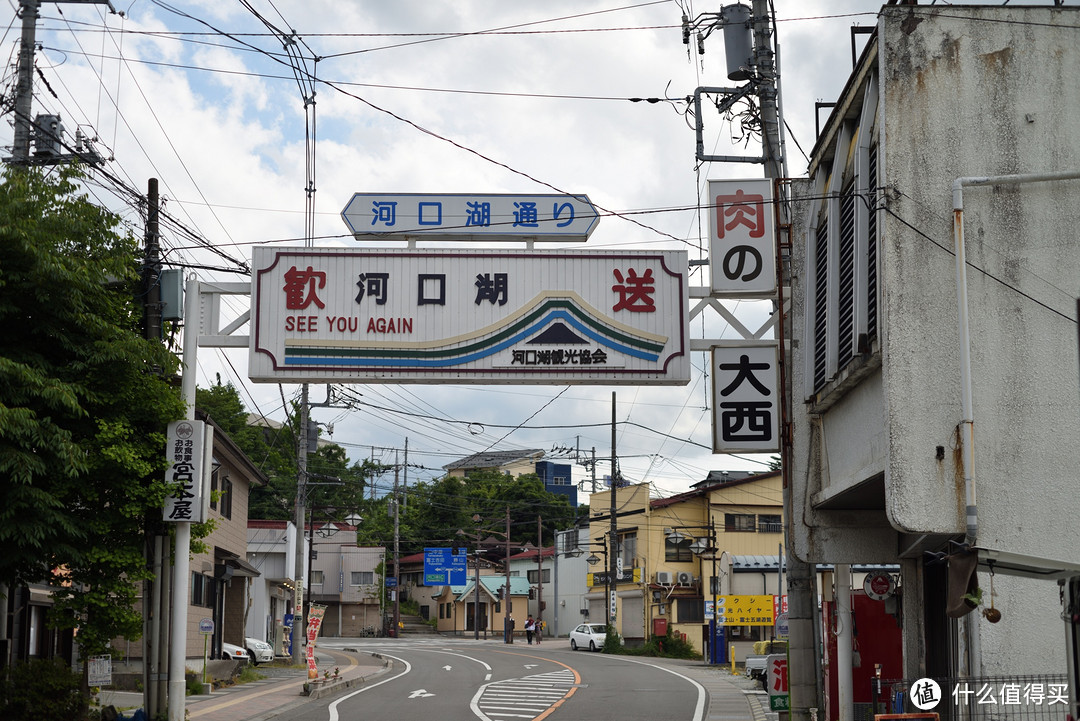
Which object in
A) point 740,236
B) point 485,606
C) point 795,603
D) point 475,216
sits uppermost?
point 475,216

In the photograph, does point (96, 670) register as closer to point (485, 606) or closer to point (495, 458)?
point (485, 606)

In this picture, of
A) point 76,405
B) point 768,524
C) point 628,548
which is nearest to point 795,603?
point 76,405

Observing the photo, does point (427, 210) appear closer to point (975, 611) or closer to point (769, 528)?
point (975, 611)

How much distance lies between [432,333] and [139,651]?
2013cm

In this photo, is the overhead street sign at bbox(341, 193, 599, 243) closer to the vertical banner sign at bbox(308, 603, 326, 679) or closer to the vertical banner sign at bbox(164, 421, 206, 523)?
the vertical banner sign at bbox(164, 421, 206, 523)

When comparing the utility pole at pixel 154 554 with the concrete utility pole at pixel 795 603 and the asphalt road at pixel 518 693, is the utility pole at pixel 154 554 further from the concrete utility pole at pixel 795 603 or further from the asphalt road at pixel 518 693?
the concrete utility pole at pixel 795 603

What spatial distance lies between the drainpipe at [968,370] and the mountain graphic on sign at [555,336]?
6.95 metres

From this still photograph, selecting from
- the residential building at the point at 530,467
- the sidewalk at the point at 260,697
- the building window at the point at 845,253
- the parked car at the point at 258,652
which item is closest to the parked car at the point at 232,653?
the sidewalk at the point at 260,697

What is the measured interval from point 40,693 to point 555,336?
952 centimetres

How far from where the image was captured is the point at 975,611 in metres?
9.78

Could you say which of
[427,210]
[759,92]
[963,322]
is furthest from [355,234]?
[963,322]

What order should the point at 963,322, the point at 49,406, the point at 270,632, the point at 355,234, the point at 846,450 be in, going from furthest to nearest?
the point at 270,632 → the point at 355,234 → the point at 49,406 → the point at 846,450 → the point at 963,322

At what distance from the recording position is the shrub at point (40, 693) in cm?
1606

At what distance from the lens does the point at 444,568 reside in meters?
63.7
